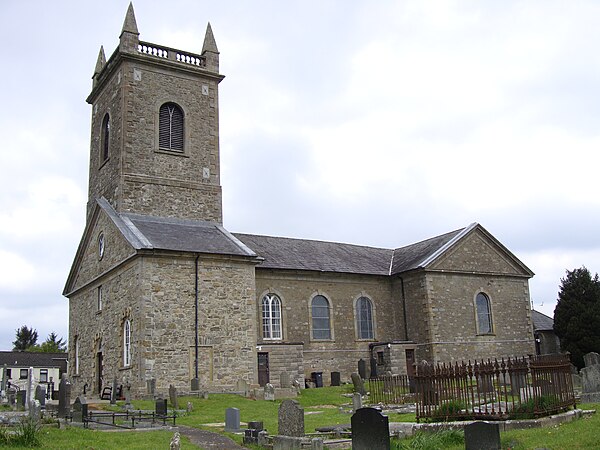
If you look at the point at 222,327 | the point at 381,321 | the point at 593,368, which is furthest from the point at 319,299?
the point at 593,368

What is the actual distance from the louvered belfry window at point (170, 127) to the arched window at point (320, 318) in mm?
10580

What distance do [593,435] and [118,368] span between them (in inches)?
807

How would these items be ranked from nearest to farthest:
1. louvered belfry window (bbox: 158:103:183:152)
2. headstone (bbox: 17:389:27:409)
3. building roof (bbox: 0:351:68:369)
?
headstone (bbox: 17:389:27:409) < louvered belfry window (bbox: 158:103:183:152) < building roof (bbox: 0:351:68:369)

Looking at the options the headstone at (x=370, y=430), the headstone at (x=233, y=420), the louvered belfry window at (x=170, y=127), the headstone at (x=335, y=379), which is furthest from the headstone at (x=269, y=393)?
the headstone at (x=370, y=430)

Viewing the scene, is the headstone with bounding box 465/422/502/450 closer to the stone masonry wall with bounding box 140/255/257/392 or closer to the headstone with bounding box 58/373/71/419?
the headstone with bounding box 58/373/71/419

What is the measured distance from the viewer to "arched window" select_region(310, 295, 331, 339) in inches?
1308

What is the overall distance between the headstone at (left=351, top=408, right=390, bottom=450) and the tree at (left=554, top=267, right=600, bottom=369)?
30681mm

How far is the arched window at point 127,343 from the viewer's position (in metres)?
26.7

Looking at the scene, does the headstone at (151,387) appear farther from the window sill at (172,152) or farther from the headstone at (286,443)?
the headstone at (286,443)

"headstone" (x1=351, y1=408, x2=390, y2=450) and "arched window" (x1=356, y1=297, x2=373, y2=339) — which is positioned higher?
"arched window" (x1=356, y1=297, x2=373, y2=339)

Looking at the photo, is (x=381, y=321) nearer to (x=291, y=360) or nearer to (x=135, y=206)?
(x=291, y=360)

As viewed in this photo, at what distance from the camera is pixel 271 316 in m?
32.0

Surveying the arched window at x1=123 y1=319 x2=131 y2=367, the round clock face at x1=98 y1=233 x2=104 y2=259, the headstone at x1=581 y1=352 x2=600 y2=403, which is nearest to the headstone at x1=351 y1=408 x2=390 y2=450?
the headstone at x1=581 y1=352 x2=600 y2=403

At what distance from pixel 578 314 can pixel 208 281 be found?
76.5 ft
